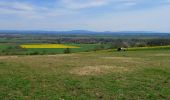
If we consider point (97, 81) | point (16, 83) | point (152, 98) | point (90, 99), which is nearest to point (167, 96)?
point (152, 98)

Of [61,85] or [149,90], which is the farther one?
[61,85]

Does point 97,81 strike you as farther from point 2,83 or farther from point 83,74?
point 2,83

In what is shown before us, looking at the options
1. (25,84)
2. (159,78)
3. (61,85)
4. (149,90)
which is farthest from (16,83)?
(159,78)

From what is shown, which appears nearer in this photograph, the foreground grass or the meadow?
the foreground grass

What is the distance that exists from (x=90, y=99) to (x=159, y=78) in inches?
220

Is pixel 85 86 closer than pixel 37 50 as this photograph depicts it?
Yes

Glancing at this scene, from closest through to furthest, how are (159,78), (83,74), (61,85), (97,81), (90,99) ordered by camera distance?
(90,99) < (61,85) < (97,81) < (159,78) < (83,74)

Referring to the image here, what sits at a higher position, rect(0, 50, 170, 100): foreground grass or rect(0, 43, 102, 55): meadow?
rect(0, 50, 170, 100): foreground grass

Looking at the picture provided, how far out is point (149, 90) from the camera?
→ 11641 millimetres

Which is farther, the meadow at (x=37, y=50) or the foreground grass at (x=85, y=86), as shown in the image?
the meadow at (x=37, y=50)

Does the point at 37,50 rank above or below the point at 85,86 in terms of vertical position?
below

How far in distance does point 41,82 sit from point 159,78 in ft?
18.7

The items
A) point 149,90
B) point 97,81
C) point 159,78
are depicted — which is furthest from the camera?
point 159,78

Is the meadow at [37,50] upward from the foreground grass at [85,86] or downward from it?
downward
